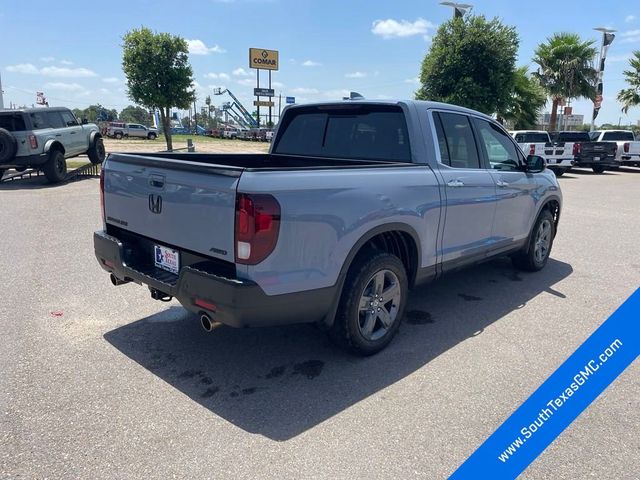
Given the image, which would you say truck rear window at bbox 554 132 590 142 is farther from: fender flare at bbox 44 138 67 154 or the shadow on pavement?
the shadow on pavement

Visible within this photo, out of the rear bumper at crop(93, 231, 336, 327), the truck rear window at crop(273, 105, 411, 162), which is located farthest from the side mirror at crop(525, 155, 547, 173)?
the rear bumper at crop(93, 231, 336, 327)

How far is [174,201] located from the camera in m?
3.25

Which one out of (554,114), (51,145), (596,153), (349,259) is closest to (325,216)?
(349,259)

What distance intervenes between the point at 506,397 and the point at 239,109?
9472 cm

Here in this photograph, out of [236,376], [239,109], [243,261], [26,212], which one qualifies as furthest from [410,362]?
[239,109]

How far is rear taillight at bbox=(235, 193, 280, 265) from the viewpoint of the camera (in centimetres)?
280

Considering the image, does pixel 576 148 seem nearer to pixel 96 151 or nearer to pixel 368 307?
pixel 96 151

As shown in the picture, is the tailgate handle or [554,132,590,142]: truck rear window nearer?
the tailgate handle

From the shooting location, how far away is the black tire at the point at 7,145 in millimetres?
12344

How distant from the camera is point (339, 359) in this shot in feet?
12.1

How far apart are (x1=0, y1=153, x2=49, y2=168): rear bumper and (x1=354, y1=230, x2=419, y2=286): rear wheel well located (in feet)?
39.8

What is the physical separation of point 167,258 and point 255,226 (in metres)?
1.00

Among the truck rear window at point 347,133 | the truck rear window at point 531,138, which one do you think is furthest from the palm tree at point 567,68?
the truck rear window at point 347,133

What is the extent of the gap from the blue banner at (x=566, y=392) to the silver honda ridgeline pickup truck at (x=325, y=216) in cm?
157
